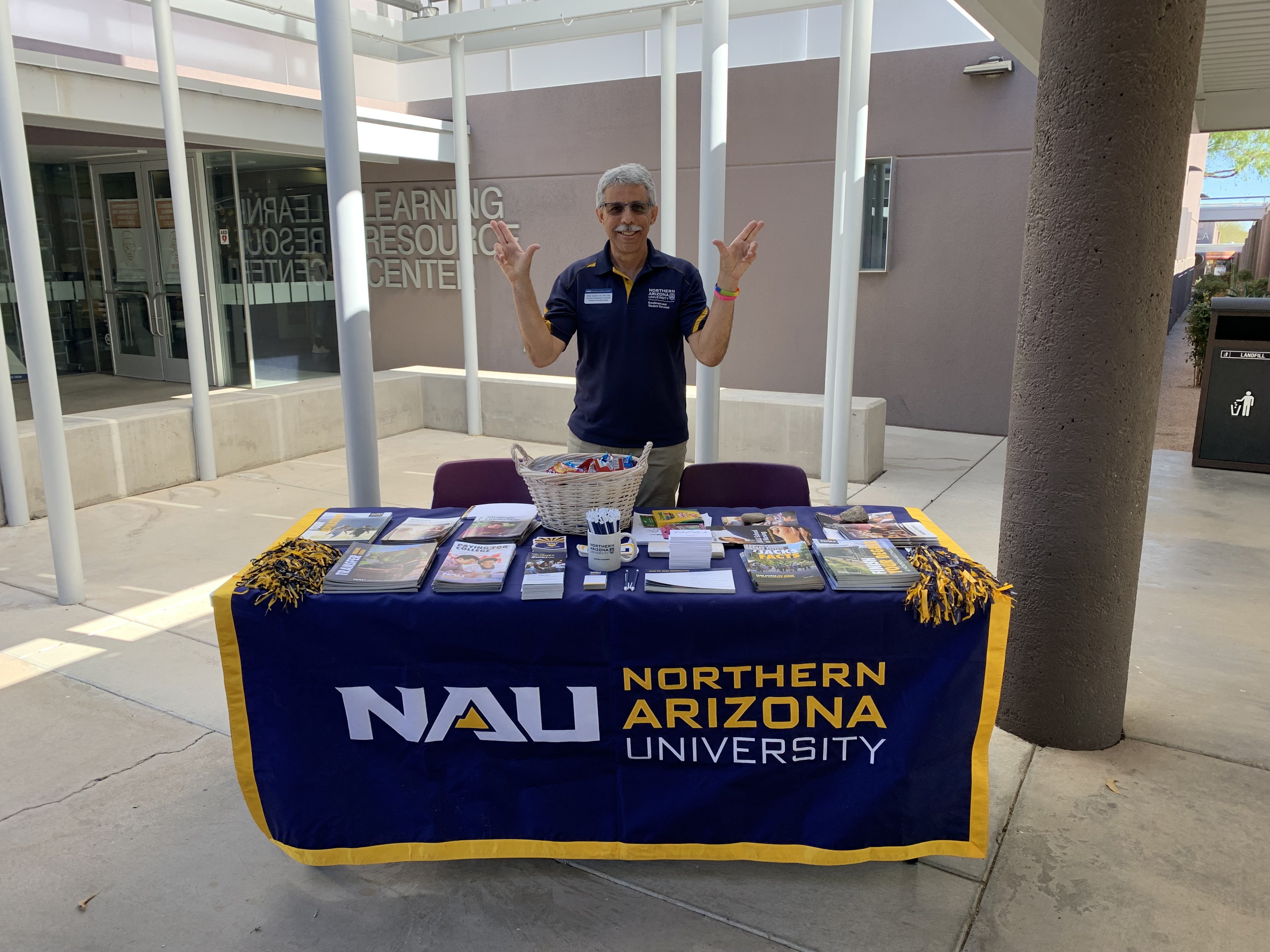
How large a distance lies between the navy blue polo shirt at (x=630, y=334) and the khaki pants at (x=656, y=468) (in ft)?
0.09

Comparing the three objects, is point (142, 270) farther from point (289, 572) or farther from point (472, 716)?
point (472, 716)

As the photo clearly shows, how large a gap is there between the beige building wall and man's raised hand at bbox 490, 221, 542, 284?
6671mm

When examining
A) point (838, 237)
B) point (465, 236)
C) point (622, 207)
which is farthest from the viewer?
point (465, 236)

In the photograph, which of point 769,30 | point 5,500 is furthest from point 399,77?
point 5,500

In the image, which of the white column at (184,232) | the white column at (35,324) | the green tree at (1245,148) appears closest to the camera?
→ the white column at (35,324)

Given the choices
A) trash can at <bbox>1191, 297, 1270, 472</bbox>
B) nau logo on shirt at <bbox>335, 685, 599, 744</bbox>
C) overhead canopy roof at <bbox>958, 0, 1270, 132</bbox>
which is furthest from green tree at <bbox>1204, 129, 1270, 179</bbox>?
nau logo on shirt at <bbox>335, 685, 599, 744</bbox>

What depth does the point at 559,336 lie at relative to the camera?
3.36 m

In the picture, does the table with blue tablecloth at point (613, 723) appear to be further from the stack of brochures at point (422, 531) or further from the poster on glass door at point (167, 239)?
the poster on glass door at point (167, 239)

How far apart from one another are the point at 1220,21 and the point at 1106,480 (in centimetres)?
532

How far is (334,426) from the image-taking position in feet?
28.0

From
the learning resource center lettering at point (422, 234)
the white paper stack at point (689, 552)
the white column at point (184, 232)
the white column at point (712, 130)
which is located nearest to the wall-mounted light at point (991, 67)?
the white column at point (712, 130)

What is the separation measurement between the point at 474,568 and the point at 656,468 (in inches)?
43.2

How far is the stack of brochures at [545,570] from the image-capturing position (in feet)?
7.70

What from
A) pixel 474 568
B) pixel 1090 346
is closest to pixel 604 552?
pixel 474 568
